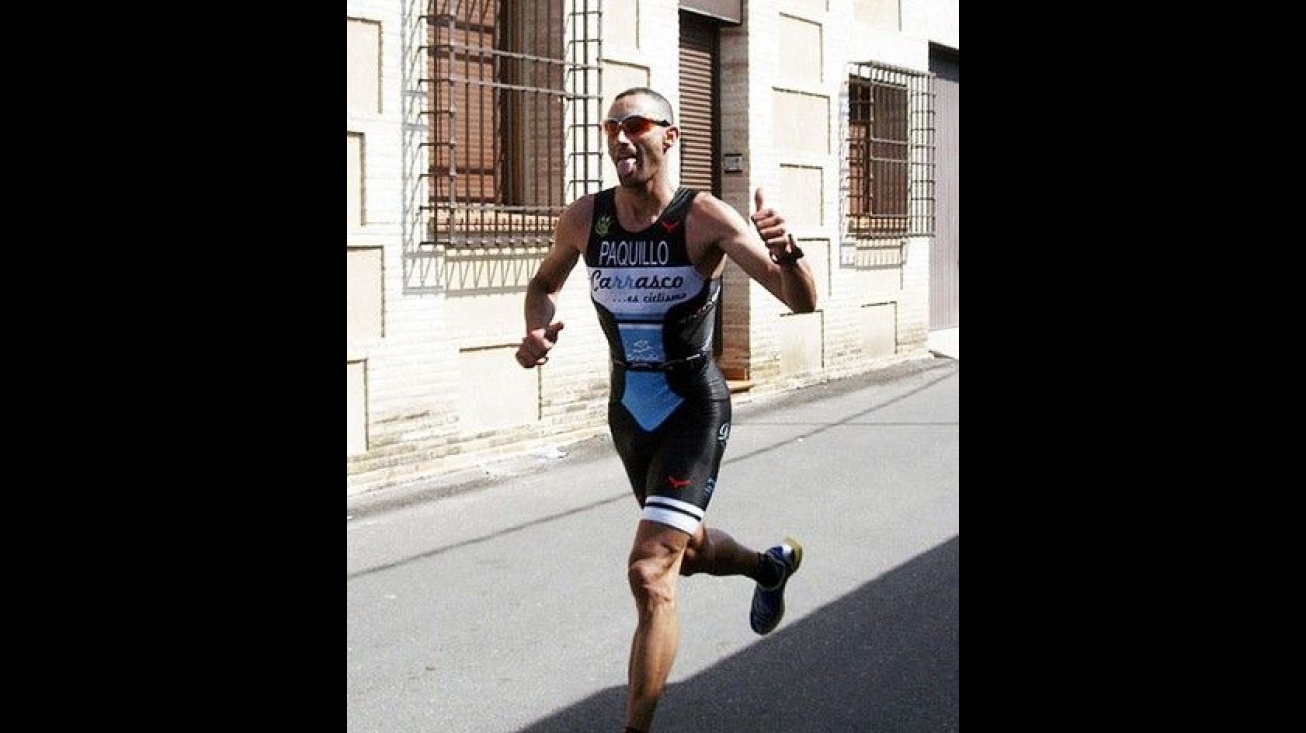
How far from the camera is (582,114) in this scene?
46.6 ft

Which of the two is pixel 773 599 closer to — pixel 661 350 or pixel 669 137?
pixel 661 350

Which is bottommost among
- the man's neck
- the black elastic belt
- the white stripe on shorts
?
the white stripe on shorts

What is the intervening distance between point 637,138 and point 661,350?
2.31 feet

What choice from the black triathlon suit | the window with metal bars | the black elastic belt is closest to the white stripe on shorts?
the black triathlon suit

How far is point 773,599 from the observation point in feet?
24.9

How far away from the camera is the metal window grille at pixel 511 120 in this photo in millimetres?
12695

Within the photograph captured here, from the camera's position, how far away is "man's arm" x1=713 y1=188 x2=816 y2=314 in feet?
19.6

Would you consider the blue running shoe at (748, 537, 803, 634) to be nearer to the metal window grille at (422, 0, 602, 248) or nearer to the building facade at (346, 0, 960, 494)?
the building facade at (346, 0, 960, 494)

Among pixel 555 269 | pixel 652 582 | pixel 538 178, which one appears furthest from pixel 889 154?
pixel 652 582

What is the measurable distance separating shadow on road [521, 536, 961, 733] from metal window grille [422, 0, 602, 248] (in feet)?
16.7

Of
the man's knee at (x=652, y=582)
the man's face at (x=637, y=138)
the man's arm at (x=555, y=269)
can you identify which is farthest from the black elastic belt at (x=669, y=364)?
the man's knee at (x=652, y=582)
